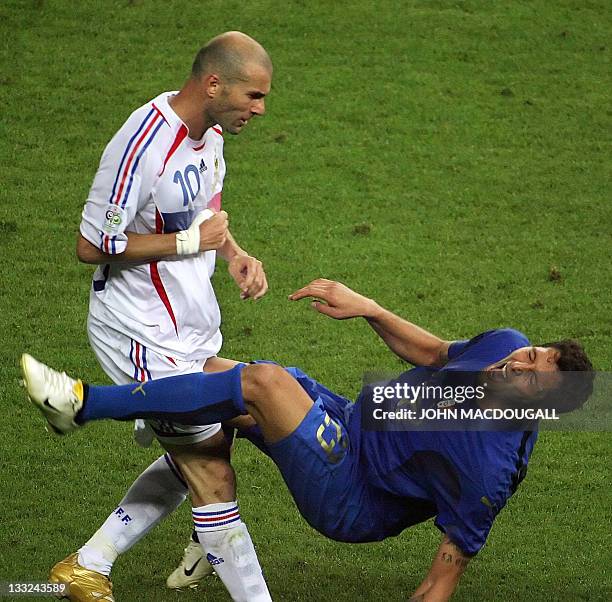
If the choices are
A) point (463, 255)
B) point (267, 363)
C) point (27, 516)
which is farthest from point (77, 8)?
point (267, 363)

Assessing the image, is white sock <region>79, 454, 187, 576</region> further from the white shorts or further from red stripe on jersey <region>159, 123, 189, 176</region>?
red stripe on jersey <region>159, 123, 189, 176</region>

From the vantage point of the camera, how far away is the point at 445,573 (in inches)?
164

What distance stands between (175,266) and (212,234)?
196 mm

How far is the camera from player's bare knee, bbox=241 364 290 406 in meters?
4.14

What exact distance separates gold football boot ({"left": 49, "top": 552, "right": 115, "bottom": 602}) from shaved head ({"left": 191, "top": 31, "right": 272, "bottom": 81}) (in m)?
1.74

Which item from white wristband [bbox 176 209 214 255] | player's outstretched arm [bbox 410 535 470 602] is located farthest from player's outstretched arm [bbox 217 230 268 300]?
player's outstretched arm [bbox 410 535 470 602]

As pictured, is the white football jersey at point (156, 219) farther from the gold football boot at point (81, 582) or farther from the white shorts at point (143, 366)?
the gold football boot at point (81, 582)

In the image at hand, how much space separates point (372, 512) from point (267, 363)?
64cm

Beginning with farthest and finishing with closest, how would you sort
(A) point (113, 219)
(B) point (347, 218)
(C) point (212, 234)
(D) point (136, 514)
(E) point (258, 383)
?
(B) point (347, 218) < (D) point (136, 514) < (C) point (212, 234) < (A) point (113, 219) < (E) point (258, 383)

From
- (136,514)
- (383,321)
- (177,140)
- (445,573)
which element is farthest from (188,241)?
(445,573)

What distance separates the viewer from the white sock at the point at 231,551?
4387mm

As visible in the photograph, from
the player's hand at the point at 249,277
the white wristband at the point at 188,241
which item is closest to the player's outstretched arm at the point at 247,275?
the player's hand at the point at 249,277

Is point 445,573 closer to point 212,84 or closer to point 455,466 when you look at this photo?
point 455,466

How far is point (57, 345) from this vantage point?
6598 millimetres
